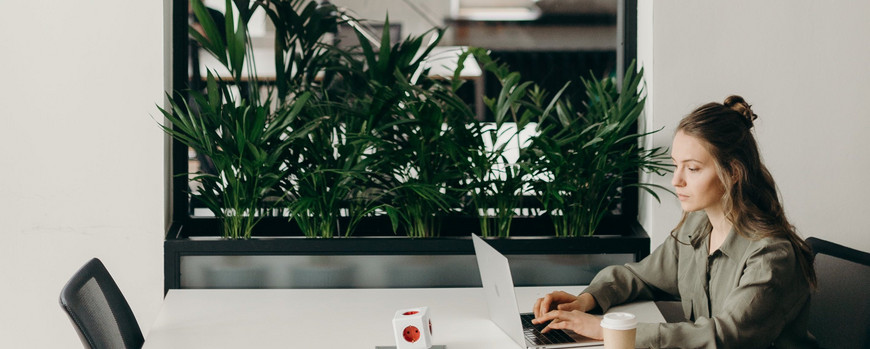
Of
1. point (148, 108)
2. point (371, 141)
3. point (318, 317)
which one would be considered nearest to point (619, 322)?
point (318, 317)

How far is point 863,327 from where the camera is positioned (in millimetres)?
2082

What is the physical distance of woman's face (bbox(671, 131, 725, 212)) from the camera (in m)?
1.95

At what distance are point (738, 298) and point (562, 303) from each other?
48cm

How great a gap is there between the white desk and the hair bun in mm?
583

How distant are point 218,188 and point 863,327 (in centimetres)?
203

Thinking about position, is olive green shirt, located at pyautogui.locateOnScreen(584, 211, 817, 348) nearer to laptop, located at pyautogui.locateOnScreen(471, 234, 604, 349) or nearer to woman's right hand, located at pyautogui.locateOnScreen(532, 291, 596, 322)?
woman's right hand, located at pyautogui.locateOnScreen(532, 291, 596, 322)

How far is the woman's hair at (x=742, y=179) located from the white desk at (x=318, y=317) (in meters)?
0.40

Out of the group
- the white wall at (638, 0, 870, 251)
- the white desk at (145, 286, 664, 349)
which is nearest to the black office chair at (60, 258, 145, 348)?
the white desk at (145, 286, 664, 349)

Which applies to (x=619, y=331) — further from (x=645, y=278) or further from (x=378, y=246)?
(x=378, y=246)

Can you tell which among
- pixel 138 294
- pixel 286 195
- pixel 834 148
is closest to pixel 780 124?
pixel 834 148

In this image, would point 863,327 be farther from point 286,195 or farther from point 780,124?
point 286,195

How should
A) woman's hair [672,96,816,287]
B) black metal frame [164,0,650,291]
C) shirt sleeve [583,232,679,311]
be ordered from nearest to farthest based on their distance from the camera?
woman's hair [672,96,816,287] → shirt sleeve [583,232,679,311] → black metal frame [164,0,650,291]

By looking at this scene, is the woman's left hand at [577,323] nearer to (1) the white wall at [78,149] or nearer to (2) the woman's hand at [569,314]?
(2) the woman's hand at [569,314]

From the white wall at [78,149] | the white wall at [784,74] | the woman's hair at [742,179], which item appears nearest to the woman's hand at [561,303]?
the woman's hair at [742,179]
